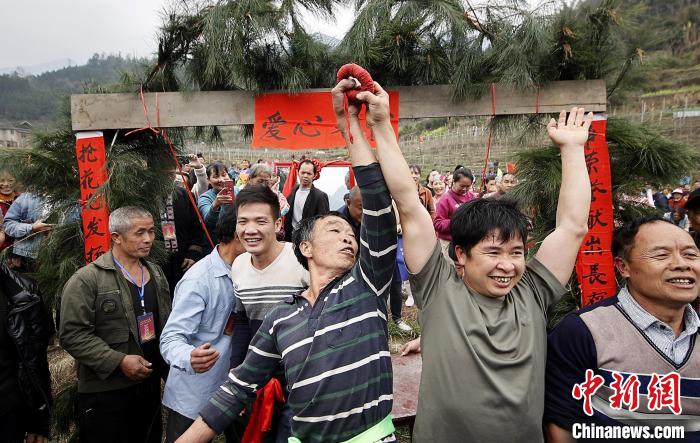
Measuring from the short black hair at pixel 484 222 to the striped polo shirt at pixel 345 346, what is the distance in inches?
10.8

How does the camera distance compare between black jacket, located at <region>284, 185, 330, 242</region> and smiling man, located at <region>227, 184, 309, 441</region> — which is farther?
black jacket, located at <region>284, 185, 330, 242</region>

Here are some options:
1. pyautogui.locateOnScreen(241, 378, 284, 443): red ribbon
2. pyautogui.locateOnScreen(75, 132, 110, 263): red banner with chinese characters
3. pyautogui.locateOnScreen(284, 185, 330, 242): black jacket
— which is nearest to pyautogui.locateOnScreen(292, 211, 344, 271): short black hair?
pyautogui.locateOnScreen(241, 378, 284, 443): red ribbon

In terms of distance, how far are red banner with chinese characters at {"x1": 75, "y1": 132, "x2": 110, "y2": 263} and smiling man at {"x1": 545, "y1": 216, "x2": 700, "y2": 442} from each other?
9.11ft

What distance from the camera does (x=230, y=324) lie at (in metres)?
2.28

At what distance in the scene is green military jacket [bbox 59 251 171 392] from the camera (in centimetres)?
227

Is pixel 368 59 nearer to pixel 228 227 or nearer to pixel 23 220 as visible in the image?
pixel 228 227

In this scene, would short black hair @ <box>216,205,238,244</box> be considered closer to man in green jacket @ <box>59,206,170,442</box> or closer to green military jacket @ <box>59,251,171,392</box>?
man in green jacket @ <box>59,206,170,442</box>

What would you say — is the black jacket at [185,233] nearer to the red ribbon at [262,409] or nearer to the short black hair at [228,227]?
the short black hair at [228,227]

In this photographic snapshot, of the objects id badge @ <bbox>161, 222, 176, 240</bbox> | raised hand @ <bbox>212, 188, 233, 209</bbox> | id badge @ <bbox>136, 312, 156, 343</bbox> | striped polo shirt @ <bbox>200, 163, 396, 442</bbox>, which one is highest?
raised hand @ <bbox>212, 188, 233, 209</bbox>

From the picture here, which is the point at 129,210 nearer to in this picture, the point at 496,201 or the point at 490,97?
the point at 496,201

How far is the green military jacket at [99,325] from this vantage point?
227cm

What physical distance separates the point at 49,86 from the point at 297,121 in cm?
4607

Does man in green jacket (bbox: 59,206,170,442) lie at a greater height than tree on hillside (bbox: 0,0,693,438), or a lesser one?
lesser

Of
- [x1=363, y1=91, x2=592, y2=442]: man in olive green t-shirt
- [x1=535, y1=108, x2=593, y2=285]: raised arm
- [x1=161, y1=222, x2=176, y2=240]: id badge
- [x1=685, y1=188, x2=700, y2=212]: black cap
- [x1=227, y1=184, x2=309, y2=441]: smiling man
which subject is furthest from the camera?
[x1=161, y1=222, x2=176, y2=240]: id badge
